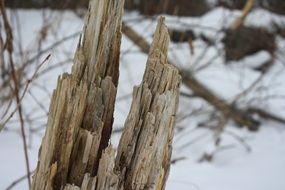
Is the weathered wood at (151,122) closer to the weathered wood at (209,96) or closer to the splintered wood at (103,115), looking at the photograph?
the splintered wood at (103,115)

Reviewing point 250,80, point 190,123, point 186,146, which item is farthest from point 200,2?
point 186,146

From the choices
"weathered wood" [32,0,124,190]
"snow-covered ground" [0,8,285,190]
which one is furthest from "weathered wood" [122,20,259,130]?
"weathered wood" [32,0,124,190]

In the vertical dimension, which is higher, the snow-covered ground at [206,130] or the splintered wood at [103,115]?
the snow-covered ground at [206,130]

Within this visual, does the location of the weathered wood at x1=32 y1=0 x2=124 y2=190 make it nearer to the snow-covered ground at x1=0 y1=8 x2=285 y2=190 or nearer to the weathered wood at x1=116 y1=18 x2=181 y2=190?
the weathered wood at x1=116 y1=18 x2=181 y2=190

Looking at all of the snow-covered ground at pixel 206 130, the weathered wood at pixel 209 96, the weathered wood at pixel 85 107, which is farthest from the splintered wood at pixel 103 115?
the weathered wood at pixel 209 96

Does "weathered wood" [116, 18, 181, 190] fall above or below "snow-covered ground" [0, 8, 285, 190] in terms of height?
below

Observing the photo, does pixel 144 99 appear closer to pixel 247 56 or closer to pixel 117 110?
pixel 117 110
